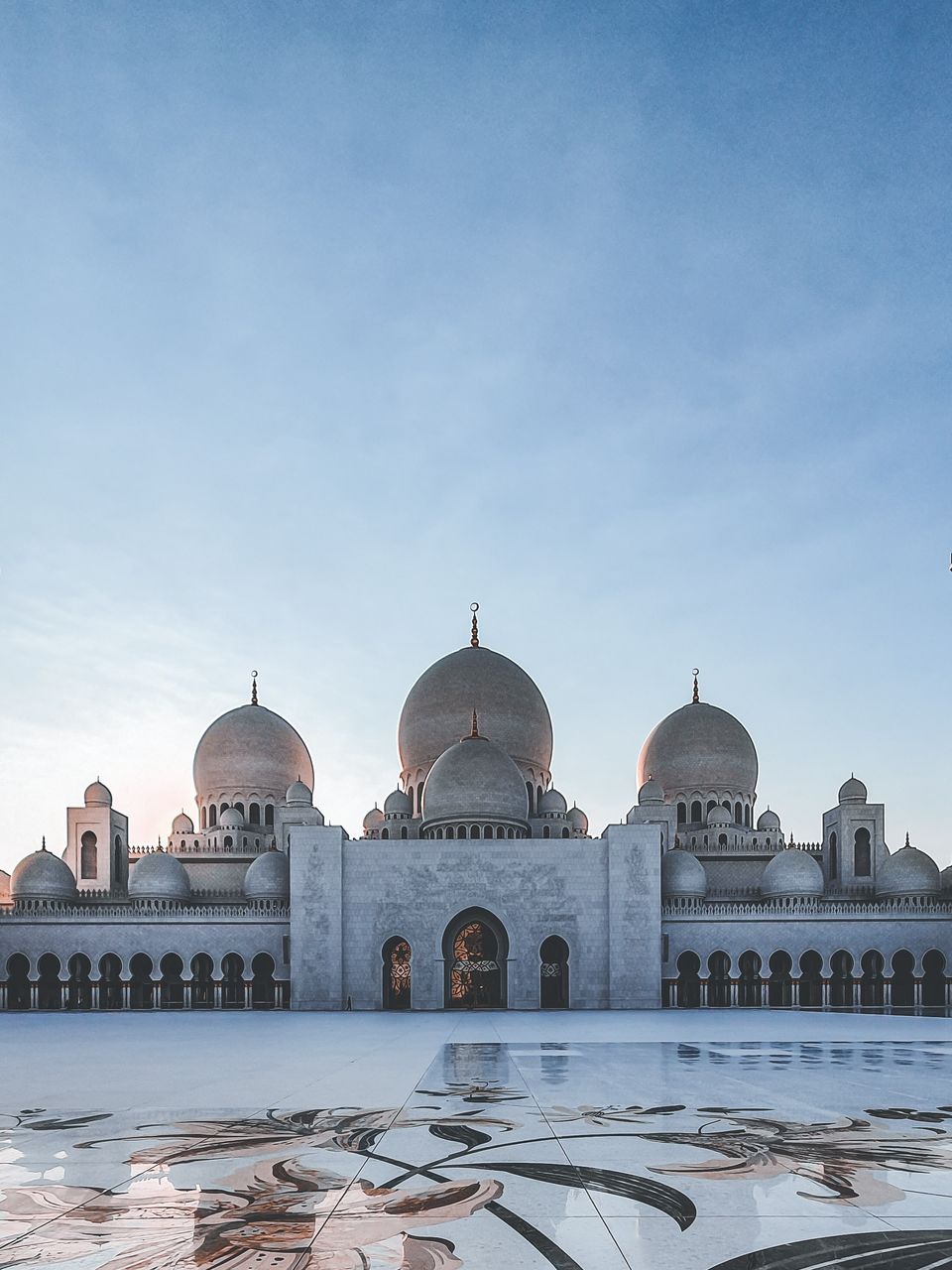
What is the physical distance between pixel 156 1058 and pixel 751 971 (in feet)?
72.7

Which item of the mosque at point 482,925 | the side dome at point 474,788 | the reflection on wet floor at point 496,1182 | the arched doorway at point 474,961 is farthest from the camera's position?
the side dome at point 474,788

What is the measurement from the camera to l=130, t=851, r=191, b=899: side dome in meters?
32.2

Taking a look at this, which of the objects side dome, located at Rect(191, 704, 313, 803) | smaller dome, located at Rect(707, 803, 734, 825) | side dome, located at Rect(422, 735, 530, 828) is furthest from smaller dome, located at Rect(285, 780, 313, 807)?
smaller dome, located at Rect(707, 803, 734, 825)

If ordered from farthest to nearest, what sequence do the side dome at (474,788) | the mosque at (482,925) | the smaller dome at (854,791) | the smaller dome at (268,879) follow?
the smaller dome at (854,791) → the smaller dome at (268,879) → the side dome at (474,788) → the mosque at (482,925)

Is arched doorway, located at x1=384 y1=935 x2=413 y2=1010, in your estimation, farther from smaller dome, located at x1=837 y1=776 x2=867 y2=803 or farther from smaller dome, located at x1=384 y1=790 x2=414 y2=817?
smaller dome, located at x1=837 y1=776 x2=867 y2=803

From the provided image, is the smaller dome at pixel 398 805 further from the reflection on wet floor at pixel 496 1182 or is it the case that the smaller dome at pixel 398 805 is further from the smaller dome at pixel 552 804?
the reflection on wet floor at pixel 496 1182

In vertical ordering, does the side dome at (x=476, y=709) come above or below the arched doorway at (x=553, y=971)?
above

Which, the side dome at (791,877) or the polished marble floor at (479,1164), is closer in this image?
the polished marble floor at (479,1164)

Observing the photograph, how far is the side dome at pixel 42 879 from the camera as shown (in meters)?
32.0

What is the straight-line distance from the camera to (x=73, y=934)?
30.3 meters

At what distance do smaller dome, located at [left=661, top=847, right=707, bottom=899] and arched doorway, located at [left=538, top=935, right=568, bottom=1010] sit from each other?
4.00m

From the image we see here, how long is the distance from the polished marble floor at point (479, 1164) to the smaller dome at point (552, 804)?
81.9ft

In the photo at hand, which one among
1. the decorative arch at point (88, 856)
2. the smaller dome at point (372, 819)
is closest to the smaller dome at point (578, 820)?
the smaller dome at point (372, 819)

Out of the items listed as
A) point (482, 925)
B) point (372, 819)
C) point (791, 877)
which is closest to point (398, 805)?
point (372, 819)
